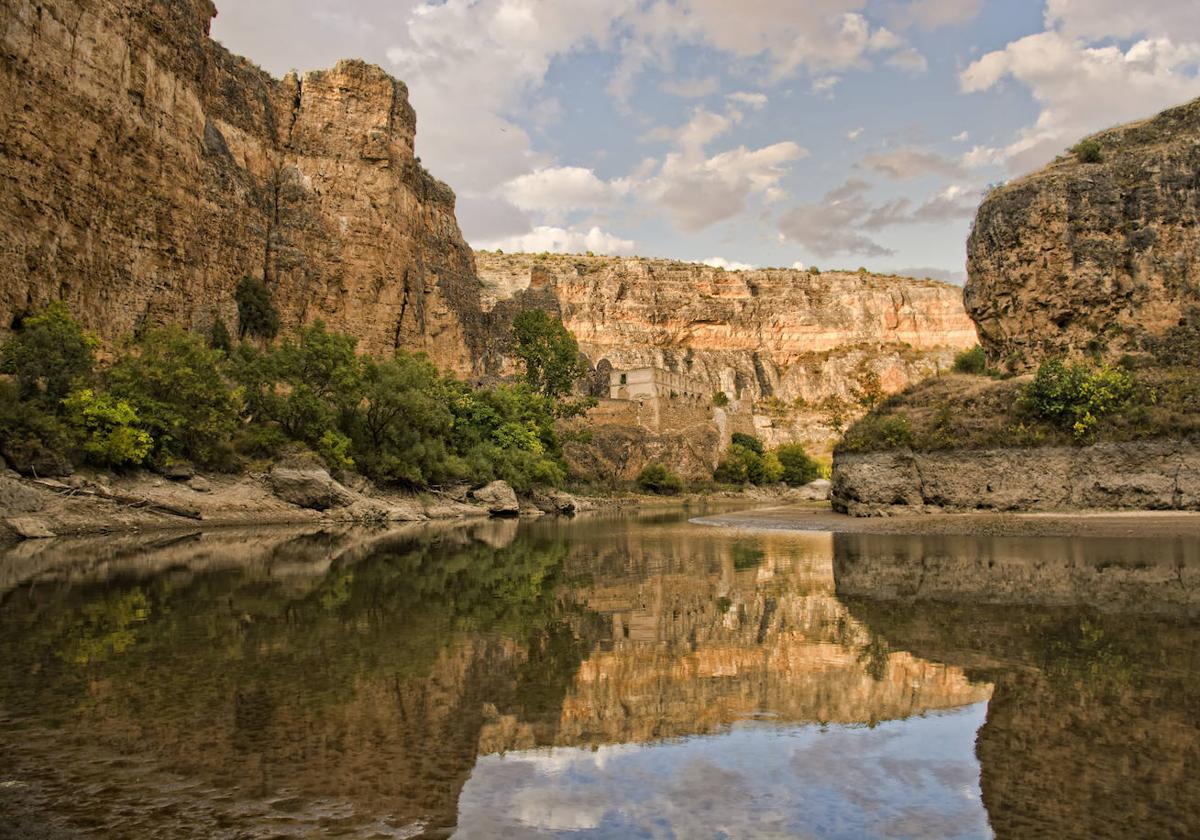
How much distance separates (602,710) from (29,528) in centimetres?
2121

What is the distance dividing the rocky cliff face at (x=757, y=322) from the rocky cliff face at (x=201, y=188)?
51.9 metres

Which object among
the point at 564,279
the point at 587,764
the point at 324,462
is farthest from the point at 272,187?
the point at 564,279

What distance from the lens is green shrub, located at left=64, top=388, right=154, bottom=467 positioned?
26.5 metres

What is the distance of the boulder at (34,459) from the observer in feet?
77.7

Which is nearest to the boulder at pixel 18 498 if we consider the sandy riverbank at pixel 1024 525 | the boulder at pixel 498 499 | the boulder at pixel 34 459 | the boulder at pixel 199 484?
the boulder at pixel 34 459

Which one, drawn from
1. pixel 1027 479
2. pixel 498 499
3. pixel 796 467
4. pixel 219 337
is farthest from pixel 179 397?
pixel 796 467

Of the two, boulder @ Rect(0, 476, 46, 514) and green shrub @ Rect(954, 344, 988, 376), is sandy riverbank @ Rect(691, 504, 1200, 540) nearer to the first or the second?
green shrub @ Rect(954, 344, 988, 376)

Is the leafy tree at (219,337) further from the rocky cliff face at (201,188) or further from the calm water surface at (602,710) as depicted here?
the calm water surface at (602,710)

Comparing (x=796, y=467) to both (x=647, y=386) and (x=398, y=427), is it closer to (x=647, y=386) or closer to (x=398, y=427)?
(x=647, y=386)

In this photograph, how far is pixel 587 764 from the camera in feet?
17.4

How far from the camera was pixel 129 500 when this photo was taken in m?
26.2

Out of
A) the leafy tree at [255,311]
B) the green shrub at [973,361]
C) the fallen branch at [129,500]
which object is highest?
the leafy tree at [255,311]

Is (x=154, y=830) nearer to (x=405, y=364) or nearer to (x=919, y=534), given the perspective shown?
(x=919, y=534)

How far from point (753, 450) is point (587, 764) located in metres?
71.9
